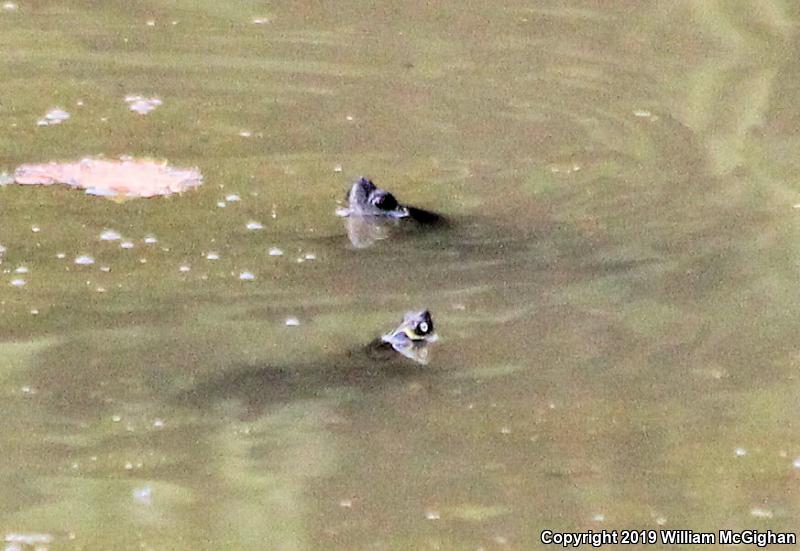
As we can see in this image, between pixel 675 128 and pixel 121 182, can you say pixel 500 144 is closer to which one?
pixel 675 128

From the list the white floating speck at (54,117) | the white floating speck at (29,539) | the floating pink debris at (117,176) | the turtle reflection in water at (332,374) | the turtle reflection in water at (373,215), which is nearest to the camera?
the white floating speck at (29,539)

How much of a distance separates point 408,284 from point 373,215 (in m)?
0.21

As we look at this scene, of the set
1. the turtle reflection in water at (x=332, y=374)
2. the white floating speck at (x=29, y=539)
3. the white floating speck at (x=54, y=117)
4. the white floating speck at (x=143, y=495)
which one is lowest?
the white floating speck at (x=29, y=539)

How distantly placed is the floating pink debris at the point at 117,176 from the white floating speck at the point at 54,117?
0.65ft

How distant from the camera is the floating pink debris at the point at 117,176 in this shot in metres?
2.49

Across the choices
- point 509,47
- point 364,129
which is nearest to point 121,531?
point 364,129

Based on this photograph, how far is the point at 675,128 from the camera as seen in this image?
9.11 feet

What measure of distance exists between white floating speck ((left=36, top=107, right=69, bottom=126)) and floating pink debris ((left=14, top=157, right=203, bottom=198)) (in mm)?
199

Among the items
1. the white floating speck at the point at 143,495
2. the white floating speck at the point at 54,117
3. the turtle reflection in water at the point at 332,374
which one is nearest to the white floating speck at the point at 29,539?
the white floating speck at the point at 143,495

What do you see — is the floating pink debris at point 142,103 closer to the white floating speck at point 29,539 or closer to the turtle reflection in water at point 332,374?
the turtle reflection in water at point 332,374

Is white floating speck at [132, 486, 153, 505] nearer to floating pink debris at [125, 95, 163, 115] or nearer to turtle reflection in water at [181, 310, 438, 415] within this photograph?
turtle reflection in water at [181, 310, 438, 415]

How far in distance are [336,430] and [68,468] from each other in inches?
13.7

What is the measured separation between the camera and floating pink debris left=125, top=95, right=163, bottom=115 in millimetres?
2830

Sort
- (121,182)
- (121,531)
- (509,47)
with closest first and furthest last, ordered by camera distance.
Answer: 1. (121,531)
2. (121,182)
3. (509,47)
